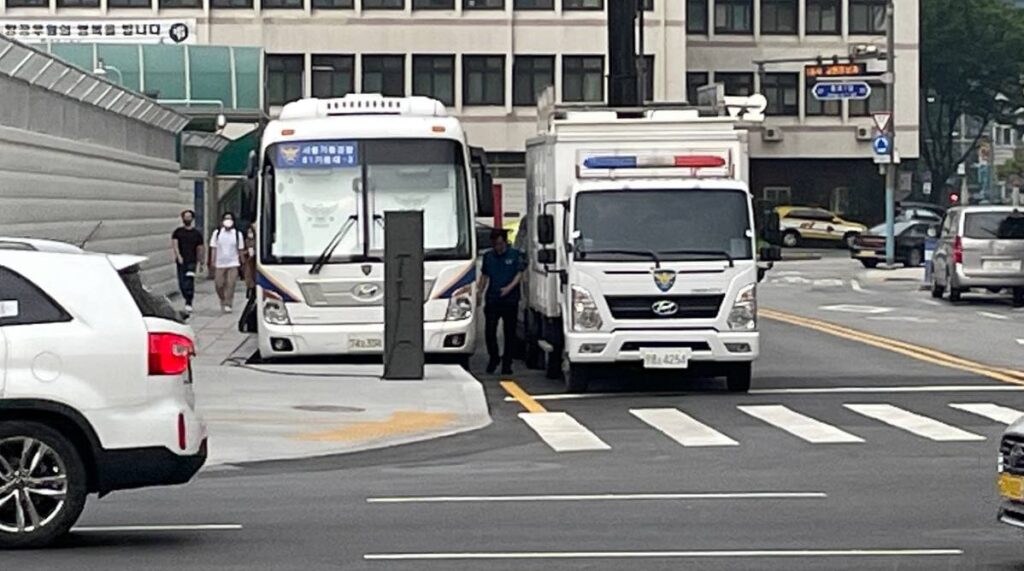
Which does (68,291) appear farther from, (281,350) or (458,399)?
(281,350)

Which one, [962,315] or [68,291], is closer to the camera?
Result: [68,291]

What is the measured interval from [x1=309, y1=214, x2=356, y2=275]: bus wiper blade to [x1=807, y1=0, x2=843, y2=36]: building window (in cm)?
5901

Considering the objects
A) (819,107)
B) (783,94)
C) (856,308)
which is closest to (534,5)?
(783,94)

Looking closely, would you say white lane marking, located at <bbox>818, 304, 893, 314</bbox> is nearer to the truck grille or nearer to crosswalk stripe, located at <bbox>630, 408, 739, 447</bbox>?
the truck grille

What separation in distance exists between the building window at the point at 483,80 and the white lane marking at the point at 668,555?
65068 millimetres

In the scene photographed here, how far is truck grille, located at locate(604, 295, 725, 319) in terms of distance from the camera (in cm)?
2123

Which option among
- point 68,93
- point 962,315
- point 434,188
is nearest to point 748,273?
point 434,188

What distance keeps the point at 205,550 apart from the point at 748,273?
1099cm

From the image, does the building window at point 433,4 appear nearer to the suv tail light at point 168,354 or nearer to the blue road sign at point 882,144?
the blue road sign at point 882,144

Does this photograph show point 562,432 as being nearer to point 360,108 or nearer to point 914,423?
point 914,423

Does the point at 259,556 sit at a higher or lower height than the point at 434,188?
lower

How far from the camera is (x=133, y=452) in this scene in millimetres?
11086

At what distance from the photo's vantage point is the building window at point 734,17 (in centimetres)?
8156

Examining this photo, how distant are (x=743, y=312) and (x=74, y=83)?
41.2 ft
